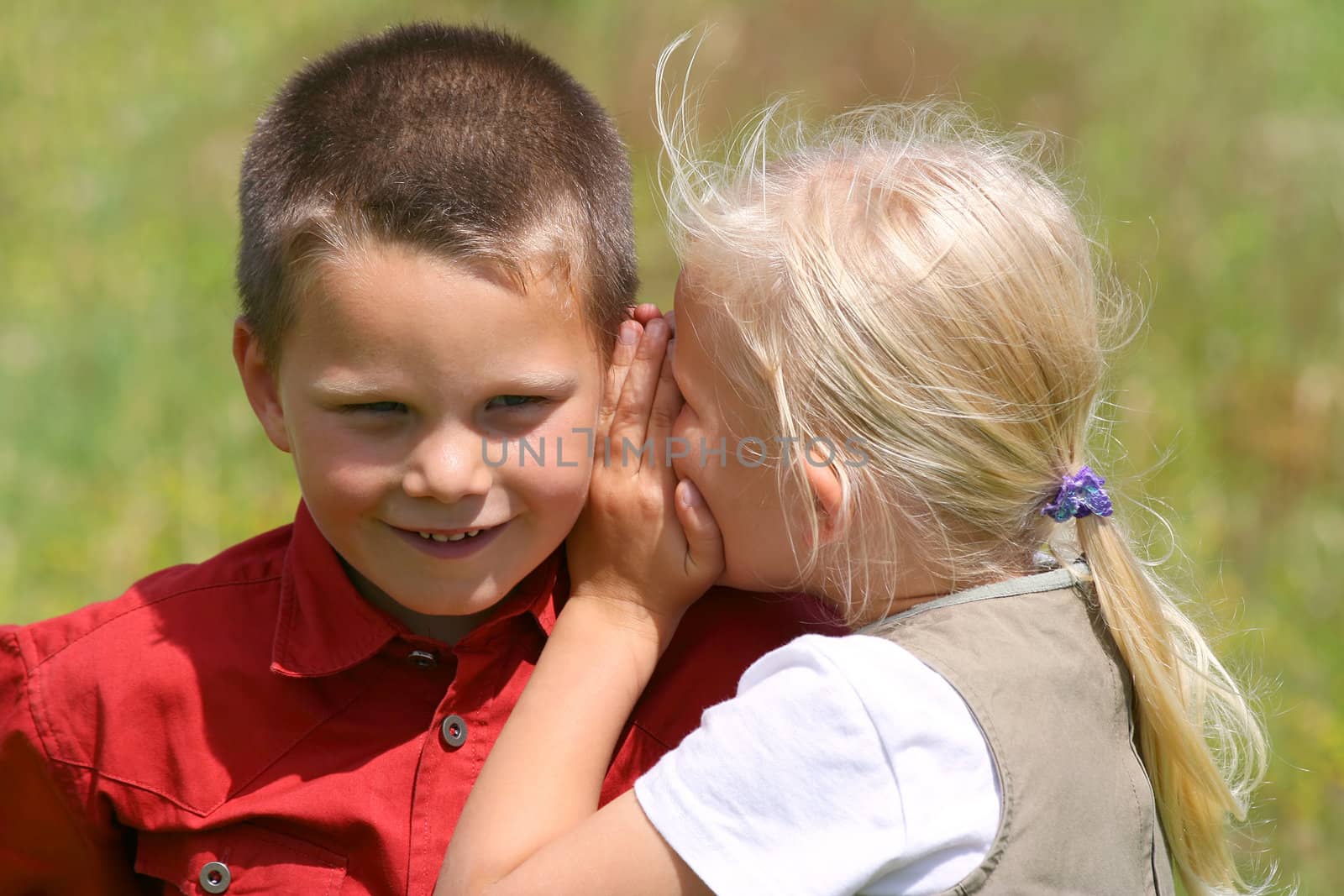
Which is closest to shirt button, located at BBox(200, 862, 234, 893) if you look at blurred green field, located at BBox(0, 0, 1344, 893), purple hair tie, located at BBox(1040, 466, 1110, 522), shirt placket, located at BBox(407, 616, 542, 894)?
shirt placket, located at BBox(407, 616, 542, 894)

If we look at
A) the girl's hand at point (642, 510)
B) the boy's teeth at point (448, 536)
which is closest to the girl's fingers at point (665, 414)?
the girl's hand at point (642, 510)

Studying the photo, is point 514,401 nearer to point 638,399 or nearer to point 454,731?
point 638,399

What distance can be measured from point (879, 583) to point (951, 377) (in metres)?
0.34

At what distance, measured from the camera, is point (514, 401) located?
226 centimetres

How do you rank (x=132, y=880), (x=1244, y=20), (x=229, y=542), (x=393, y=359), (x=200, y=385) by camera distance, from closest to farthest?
(x=393, y=359), (x=132, y=880), (x=229, y=542), (x=200, y=385), (x=1244, y=20)

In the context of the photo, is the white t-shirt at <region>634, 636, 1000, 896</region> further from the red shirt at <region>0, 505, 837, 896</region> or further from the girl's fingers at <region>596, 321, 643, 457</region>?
the girl's fingers at <region>596, 321, 643, 457</region>

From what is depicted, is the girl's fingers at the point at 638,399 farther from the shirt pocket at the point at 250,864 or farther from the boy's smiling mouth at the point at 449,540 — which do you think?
the shirt pocket at the point at 250,864

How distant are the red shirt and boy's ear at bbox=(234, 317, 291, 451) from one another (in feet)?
0.63

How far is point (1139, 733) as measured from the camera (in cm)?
233

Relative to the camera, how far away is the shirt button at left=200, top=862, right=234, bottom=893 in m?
2.30

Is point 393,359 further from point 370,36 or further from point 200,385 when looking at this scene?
point 200,385

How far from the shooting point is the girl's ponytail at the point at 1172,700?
2254 millimetres

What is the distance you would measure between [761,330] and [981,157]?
472 millimetres

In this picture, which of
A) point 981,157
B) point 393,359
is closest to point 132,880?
point 393,359
